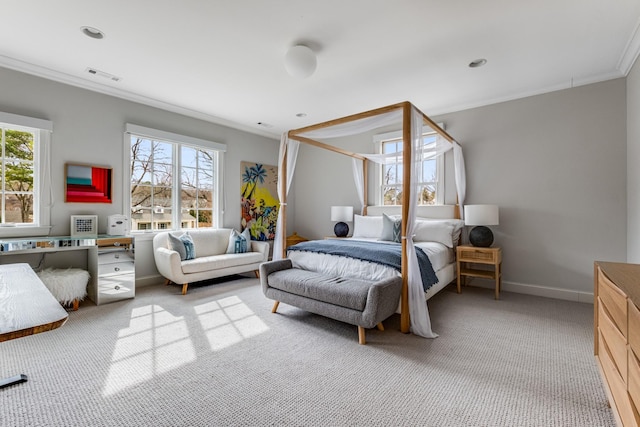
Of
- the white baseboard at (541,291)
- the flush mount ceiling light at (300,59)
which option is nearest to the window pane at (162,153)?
the flush mount ceiling light at (300,59)

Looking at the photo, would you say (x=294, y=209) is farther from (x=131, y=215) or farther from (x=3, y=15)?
(x=3, y=15)

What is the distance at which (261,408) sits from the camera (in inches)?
64.4

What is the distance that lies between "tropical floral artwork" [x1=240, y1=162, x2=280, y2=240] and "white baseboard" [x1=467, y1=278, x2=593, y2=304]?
373cm

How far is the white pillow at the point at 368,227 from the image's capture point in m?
4.50

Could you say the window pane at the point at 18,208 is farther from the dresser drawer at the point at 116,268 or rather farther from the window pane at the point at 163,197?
the window pane at the point at 163,197

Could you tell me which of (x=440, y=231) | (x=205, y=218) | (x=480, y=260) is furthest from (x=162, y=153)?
(x=480, y=260)

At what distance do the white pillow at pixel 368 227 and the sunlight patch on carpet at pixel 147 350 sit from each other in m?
2.78

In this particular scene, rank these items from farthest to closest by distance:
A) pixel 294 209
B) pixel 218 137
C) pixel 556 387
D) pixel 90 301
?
pixel 294 209 < pixel 218 137 < pixel 90 301 < pixel 556 387

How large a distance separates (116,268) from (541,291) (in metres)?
5.31

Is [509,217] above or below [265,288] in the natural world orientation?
above

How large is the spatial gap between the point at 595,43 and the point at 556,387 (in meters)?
3.02

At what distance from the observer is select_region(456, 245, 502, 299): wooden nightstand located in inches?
141

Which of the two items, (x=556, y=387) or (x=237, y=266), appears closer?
(x=556, y=387)

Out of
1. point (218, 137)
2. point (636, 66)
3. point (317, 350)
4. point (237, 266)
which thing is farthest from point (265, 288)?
point (636, 66)
